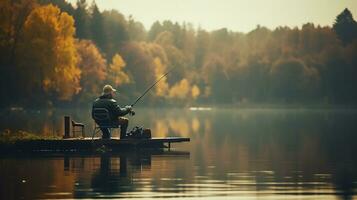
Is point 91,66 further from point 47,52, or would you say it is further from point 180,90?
point 180,90

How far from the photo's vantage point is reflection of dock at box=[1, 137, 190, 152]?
156 ft

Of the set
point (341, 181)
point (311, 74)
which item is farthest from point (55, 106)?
point (341, 181)

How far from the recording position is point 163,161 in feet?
146

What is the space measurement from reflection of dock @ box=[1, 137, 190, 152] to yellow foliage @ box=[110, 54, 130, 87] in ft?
359

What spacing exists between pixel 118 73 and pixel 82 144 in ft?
365

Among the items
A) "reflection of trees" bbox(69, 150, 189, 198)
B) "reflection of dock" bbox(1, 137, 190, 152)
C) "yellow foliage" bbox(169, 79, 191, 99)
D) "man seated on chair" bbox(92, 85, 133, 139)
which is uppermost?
"yellow foliage" bbox(169, 79, 191, 99)

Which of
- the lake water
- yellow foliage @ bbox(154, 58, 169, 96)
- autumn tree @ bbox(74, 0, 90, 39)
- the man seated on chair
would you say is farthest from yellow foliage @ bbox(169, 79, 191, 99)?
the man seated on chair

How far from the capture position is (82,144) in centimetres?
4894

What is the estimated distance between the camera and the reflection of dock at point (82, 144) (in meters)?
47.7

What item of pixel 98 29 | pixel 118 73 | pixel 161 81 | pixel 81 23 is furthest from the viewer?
pixel 161 81

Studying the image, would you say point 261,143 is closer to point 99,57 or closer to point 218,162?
point 218,162

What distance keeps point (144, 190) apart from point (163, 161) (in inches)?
461

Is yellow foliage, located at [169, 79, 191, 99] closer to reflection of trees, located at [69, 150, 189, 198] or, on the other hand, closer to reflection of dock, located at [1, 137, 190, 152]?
reflection of dock, located at [1, 137, 190, 152]

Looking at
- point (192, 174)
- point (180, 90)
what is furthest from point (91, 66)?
point (192, 174)
